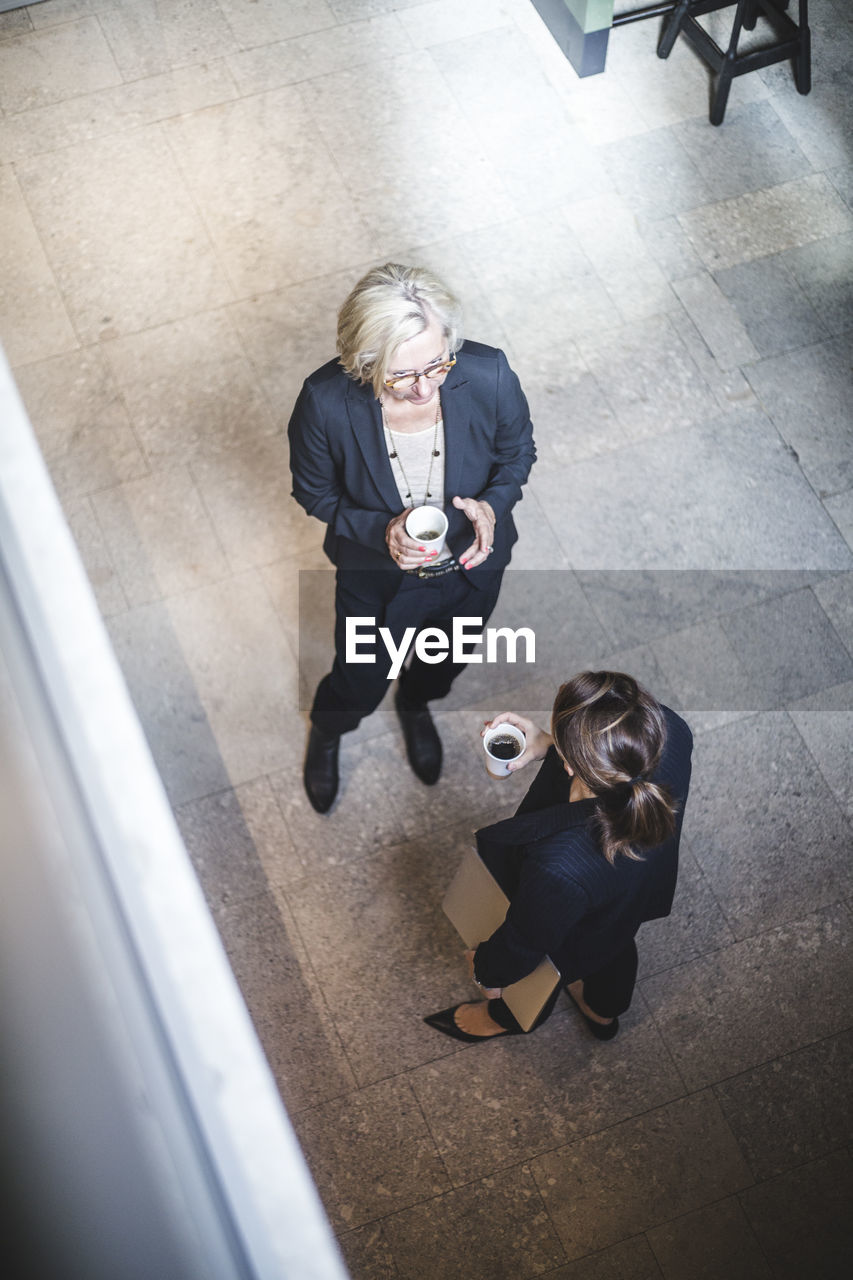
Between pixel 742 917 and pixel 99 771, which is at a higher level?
pixel 99 771

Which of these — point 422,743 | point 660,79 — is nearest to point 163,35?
point 660,79

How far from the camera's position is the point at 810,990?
3377 millimetres

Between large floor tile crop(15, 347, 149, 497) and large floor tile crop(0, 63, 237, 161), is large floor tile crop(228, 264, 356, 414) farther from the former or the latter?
large floor tile crop(0, 63, 237, 161)

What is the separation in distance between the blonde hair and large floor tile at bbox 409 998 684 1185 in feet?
6.95

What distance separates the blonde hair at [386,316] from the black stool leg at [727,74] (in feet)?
10.0

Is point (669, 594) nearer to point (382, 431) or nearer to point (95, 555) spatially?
point (382, 431)

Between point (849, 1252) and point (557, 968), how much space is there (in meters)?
1.38

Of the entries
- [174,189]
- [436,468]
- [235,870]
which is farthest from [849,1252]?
[174,189]

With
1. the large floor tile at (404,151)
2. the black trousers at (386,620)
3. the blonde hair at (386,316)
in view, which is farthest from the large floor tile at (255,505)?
the blonde hair at (386,316)

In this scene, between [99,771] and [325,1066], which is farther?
[325,1066]

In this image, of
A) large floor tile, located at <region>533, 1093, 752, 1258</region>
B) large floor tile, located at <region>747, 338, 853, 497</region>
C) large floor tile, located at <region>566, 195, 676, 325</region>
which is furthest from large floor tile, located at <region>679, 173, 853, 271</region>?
large floor tile, located at <region>533, 1093, 752, 1258</region>

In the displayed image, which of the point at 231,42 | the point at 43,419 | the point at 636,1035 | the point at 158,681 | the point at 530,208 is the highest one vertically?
the point at 231,42

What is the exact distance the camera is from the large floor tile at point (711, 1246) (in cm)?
304

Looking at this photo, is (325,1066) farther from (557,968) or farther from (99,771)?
(99,771)
